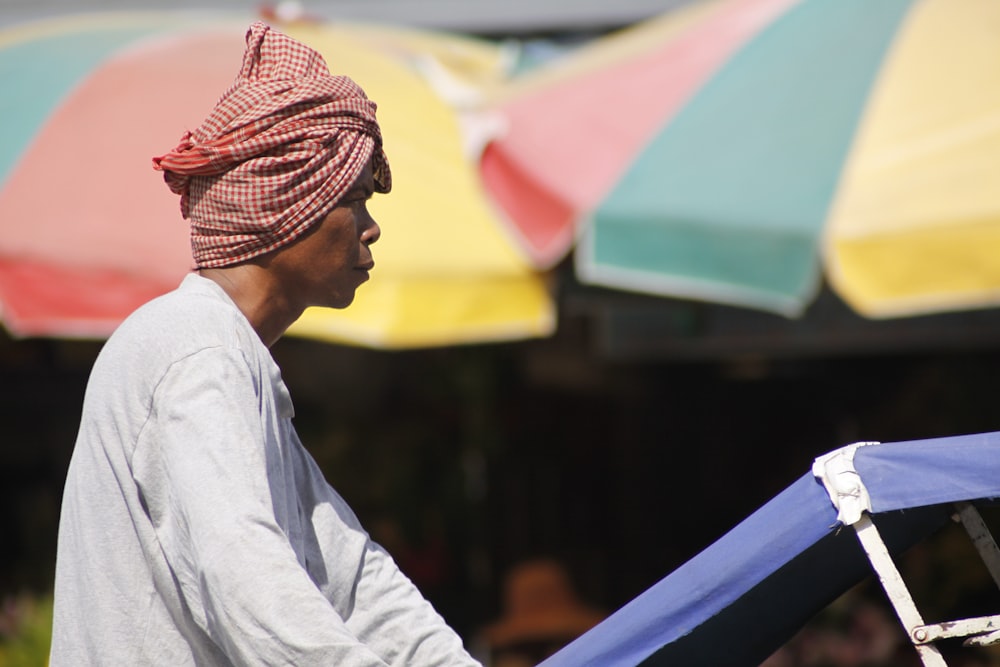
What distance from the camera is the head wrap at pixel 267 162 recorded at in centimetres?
155

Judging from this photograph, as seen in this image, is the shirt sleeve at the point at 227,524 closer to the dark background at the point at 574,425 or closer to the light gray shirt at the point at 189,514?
the light gray shirt at the point at 189,514

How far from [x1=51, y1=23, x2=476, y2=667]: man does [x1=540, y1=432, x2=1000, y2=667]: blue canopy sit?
8.7 inches

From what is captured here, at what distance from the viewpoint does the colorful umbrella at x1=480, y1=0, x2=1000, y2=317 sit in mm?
3219

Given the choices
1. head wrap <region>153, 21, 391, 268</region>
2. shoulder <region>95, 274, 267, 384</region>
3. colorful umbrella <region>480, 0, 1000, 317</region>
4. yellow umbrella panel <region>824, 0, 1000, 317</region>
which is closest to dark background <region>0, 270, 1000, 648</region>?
colorful umbrella <region>480, 0, 1000, 317</region>

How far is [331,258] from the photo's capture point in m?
1.60

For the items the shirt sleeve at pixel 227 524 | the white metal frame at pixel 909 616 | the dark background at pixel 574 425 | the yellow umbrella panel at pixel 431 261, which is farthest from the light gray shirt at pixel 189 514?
the dark background at pixel 574 425

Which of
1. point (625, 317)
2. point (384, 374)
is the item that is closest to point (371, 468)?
point (384, 374)

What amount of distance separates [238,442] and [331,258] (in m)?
0.33

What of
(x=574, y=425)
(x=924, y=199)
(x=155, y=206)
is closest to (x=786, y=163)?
(x=924, y=199)

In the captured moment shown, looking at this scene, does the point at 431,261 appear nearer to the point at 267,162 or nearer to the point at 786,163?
the point at 786,163

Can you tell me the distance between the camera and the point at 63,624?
1506 millimetres

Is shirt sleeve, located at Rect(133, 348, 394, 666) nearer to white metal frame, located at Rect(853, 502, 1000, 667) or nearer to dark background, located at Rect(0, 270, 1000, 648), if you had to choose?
white metal frame, located at Rect(853, 502, 1000, 667)

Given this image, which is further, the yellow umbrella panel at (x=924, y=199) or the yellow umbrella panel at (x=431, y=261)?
the yellow umbrella panel at (x=431, y=261)

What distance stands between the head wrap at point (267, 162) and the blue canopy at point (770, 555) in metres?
0.64
